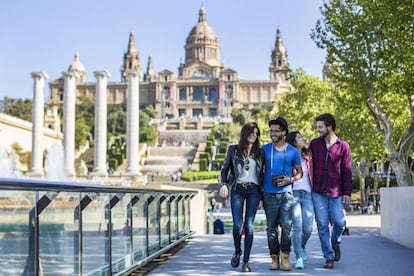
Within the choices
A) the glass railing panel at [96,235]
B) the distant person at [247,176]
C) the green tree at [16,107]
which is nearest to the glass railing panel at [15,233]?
the glass railing panel at [96,235]

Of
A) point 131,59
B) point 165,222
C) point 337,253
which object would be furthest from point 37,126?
point 131,59

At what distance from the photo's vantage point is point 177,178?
58250 mm

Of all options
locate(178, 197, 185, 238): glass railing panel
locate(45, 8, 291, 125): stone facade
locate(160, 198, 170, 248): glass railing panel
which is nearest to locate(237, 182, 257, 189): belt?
locate(160, 198, 170, 248): glass railing panel

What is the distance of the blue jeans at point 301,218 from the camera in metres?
7.29

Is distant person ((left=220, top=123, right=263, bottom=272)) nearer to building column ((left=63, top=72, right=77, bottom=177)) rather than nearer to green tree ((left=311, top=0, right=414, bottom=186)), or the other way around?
green tree ((left=311, top=0, right=414, bottom=186))

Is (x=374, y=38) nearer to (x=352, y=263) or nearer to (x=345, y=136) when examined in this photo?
(x=352, y=263)

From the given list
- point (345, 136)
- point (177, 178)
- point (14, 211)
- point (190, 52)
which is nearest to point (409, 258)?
point (14, 211)

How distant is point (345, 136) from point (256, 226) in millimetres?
12557

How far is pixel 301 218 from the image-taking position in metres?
7.56

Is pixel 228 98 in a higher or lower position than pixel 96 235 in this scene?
higher

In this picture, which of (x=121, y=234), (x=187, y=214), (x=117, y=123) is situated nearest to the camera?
(x=121, y=234)

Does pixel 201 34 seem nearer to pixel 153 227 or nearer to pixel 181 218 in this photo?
pixel 181 218

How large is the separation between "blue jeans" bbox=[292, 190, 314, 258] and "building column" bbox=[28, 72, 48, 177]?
140ft

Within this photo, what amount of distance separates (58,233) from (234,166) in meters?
2.71
